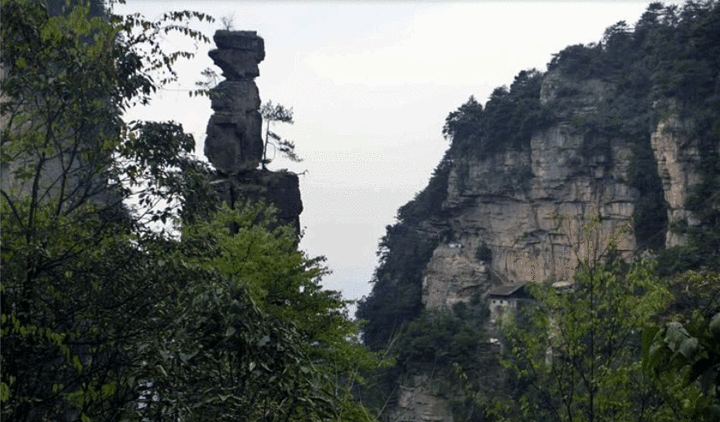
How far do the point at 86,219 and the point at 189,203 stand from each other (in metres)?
0.71

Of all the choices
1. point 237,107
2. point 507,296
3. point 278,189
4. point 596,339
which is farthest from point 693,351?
point 507,296

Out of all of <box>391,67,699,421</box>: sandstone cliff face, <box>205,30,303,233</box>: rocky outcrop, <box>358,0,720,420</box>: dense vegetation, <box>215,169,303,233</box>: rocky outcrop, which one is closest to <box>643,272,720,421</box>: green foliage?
<box>358,0,720,420</box>: dense vegetation

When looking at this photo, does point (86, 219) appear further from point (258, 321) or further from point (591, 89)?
point (591, 89)

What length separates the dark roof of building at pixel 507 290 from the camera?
1947 inches

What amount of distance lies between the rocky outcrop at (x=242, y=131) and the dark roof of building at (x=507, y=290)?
2384cm

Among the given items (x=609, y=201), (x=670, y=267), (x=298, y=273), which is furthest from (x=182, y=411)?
(x=609, y=201)

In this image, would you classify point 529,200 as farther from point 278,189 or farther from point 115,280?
point 115,280

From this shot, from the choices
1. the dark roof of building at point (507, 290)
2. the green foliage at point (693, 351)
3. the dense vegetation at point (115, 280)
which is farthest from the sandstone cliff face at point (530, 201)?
the green foliage at point (693, 351)

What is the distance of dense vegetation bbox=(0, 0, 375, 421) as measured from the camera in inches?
200

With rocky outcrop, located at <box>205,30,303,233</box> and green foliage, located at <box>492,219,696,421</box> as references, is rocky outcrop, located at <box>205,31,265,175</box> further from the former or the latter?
green foliage, located at <box>492,219,696,421</box>

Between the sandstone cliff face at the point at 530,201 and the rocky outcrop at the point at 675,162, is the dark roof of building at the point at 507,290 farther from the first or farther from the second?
the rocky outcrop at the point at 675,162

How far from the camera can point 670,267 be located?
101ft

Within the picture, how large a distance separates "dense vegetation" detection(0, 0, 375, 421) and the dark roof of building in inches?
1699

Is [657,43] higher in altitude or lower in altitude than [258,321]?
higher
